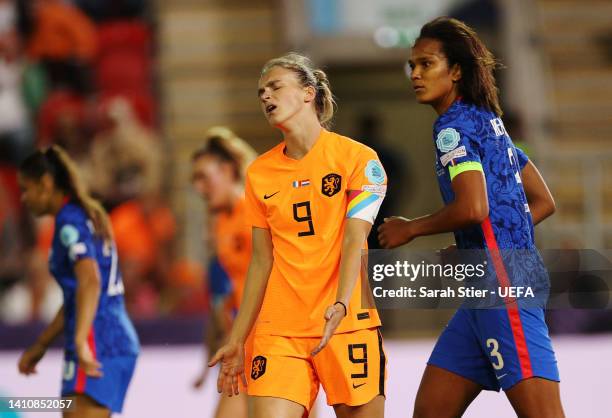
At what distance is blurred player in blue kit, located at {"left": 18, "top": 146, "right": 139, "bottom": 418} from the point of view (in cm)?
580

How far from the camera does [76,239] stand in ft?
19.2

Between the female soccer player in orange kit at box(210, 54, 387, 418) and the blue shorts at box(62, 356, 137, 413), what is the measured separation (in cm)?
119

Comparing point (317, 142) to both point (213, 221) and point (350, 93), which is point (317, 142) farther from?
point (350, 93)

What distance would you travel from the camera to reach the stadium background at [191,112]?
12.5 m

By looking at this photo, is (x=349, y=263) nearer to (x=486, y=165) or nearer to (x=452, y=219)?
(x=452, y=219)

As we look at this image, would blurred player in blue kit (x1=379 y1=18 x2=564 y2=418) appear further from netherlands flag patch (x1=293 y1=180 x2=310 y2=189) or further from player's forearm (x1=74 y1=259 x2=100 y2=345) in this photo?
player's forearm (x1=74 y1=259 x2=100 y2=345)

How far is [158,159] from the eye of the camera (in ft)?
43.7

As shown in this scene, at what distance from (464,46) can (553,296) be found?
3.40ft

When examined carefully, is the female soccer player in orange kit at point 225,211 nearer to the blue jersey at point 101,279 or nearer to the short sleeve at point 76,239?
the blue jersey at point 101,279

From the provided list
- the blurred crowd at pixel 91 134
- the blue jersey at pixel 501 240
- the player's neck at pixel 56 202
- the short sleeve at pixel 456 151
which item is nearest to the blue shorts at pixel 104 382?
the player's neck at pixel 56 202

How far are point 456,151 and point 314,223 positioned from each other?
60 centimetres

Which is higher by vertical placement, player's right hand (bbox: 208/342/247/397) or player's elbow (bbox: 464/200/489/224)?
player's elbow (bbox: 464/200/489/224)

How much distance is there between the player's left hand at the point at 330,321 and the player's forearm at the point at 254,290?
0.41 metres

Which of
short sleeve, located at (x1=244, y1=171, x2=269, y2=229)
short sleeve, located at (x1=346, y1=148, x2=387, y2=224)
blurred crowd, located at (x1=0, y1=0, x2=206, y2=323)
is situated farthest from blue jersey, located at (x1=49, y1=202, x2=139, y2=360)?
blurred crowd, located at (x1=0, y1=0, x2=206, y2=323)
